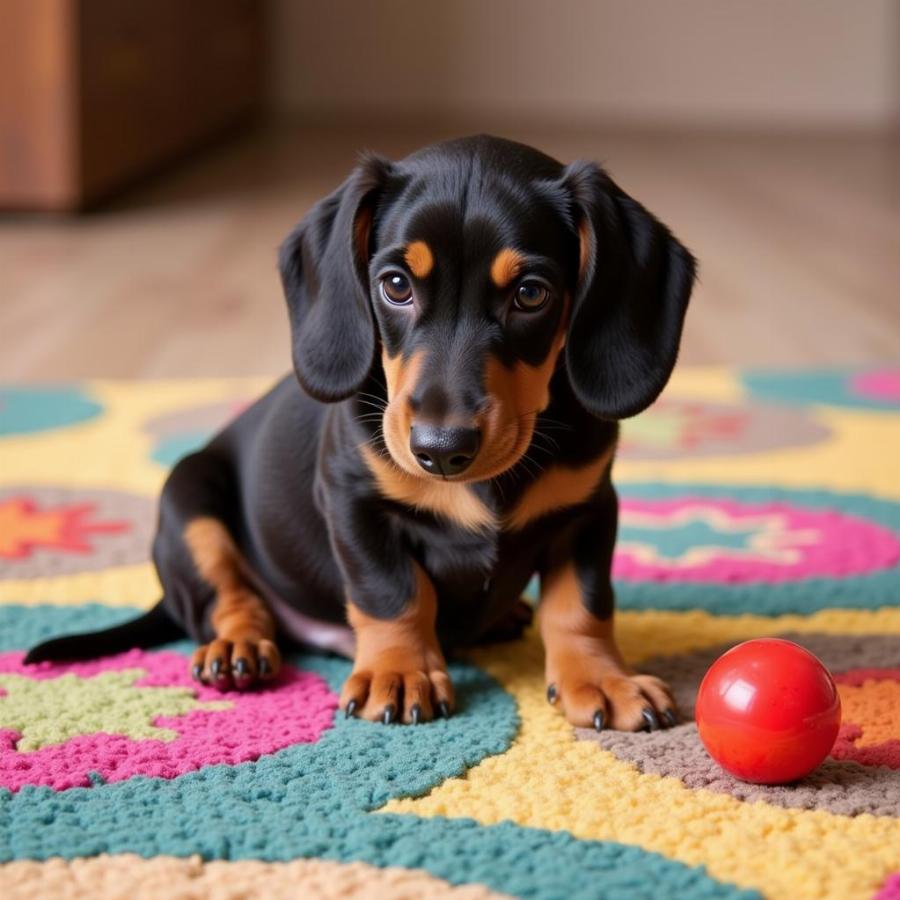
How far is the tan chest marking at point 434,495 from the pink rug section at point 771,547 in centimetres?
68

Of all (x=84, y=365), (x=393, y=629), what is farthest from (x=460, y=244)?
(x=84, y=365)

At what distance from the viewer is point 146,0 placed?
22.4 ft

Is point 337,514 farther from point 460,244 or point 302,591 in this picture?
point 460,244

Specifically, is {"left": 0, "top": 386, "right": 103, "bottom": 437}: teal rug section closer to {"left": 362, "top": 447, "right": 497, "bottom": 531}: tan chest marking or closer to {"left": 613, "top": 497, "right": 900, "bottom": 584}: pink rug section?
{"left": 613, "top": 497, "right": 900, "bottom": 584}: pink rug section

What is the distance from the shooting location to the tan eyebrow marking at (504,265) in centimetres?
180

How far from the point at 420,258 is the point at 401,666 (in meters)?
0.53

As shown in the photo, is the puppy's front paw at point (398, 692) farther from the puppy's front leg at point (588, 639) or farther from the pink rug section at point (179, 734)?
the puppy's front leg at point (588, 639)

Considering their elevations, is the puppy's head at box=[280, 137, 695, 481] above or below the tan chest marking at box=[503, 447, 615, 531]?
above

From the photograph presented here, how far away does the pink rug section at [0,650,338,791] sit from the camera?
1.73m

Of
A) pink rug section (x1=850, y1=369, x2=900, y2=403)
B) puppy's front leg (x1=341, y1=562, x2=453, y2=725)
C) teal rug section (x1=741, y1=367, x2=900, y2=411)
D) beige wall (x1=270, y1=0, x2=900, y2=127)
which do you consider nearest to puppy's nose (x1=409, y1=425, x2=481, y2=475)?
puppy's front leg (x1=341, y1=562, x2=453, y2=725)

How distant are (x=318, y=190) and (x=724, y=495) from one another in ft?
14.7

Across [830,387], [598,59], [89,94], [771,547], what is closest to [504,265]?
[771,547]

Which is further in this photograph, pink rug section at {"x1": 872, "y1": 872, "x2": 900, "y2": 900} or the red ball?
the red ball

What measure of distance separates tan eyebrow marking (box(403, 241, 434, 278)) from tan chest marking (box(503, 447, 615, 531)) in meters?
0.31
